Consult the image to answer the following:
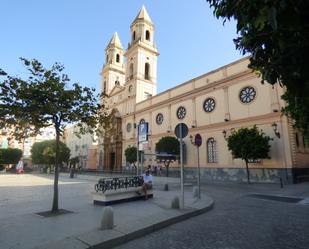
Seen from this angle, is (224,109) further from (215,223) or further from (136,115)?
(215,223)

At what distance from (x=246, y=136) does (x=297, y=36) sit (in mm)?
20362

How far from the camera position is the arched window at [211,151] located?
96.9 feet

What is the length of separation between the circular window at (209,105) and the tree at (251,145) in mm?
7670

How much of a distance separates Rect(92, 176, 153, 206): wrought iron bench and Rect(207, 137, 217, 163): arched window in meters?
19.0

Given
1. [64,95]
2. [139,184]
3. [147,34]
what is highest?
[147,34]

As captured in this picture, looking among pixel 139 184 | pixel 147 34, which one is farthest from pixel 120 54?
pixel 139 184

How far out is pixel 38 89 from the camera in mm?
8539

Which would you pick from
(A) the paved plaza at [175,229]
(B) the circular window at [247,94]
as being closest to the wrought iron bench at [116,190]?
(A) the paved plaza at [175,229]

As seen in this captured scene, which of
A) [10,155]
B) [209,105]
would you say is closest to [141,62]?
[209,105]

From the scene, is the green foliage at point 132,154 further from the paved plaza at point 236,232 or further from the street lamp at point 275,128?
the paved plaza at point 236,232

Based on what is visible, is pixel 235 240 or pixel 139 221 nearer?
pixel 235 240

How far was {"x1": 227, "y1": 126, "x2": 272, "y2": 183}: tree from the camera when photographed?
72.0 ft

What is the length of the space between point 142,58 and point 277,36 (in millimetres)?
43980

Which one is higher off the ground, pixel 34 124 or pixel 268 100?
pixel 268 100
